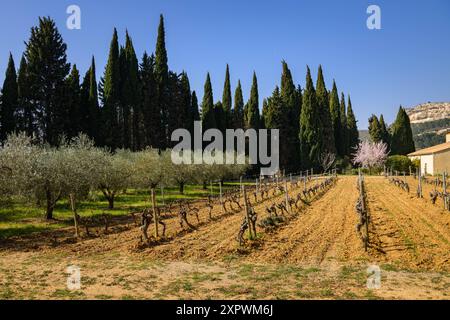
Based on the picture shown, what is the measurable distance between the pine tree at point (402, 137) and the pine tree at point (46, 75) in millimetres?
55971

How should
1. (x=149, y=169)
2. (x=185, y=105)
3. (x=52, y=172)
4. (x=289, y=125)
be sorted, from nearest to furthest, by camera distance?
(x=52, y=172)
(x=149, y=169)
(x=185, y=105)
(x=289, y=125)

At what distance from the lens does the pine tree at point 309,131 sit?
56.2 metres

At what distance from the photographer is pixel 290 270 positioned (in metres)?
9.70

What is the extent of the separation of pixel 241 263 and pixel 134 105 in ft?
123

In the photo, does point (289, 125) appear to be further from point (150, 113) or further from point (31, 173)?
point (31, 173)

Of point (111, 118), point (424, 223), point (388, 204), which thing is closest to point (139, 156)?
point (111, 118)

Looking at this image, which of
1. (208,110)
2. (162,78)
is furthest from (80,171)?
(208,110)

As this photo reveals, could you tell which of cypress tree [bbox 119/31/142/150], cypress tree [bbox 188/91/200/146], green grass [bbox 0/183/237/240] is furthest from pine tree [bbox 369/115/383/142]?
green grass [bbox 0/183/237/240]

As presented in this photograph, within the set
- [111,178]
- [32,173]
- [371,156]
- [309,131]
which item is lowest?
[111,178]

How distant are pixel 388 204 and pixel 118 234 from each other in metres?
15.1

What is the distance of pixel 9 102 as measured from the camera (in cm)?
3928

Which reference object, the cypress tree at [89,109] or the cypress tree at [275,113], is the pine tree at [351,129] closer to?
the cypress tree at [275,113]

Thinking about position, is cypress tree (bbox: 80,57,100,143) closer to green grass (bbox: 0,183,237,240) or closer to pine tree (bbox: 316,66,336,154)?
green grass (bbox: 0,183,237,240)
